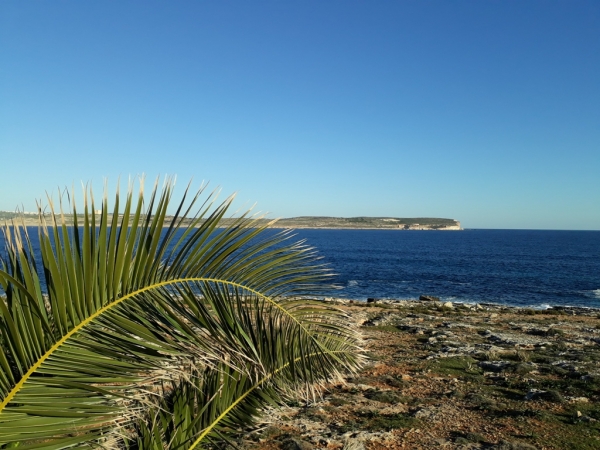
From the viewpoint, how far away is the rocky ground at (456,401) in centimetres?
799

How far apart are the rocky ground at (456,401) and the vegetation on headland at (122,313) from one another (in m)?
1.54

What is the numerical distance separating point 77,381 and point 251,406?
2.85 meters

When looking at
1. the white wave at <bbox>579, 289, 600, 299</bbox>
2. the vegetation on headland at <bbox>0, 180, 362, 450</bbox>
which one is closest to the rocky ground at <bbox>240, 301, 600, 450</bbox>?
the vegetation on headland at <bbox>0, 180, 362, 450</bbox>

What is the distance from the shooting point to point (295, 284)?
10.7ft

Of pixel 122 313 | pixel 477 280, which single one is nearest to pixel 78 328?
pixel 122 313

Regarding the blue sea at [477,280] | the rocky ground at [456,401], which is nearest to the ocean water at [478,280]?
the blue sea at [477,280]

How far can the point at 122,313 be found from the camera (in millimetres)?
2283

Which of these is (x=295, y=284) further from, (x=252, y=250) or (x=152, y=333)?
(x=152, y=333)

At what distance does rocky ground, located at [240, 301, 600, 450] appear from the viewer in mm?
7992

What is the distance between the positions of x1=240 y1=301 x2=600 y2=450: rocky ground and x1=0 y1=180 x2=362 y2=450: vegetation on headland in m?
1.54

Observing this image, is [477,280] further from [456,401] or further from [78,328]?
[78,328]

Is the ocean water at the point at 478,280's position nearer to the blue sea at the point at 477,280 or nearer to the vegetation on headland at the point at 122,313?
the blue sea at the point at 477,280

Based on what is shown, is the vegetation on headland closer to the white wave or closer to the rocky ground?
the rocky ground

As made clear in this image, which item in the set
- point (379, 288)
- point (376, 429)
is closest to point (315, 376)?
point (376, 429)
